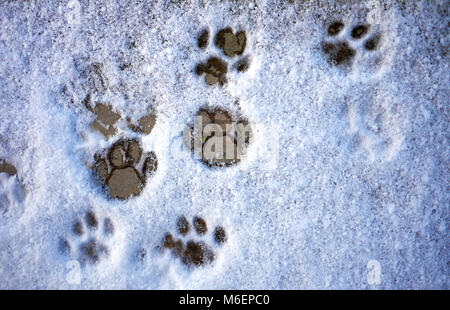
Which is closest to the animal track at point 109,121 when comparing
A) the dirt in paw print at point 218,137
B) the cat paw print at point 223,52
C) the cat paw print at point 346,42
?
the dirt in paw print at point 218,137

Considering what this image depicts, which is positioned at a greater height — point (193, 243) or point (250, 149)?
point (250, 149)

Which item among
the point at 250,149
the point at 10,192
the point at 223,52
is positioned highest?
the point at 223,52

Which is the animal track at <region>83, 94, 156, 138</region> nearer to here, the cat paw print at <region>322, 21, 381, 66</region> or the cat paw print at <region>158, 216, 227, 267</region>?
the cat paw print at <region>158, 216, 227, 267</region>

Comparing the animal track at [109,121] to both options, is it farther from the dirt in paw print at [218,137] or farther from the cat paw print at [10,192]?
the cat paw print at [10,192]

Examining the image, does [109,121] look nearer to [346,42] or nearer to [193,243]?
[193,243]

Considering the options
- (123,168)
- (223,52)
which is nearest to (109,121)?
(123,168)

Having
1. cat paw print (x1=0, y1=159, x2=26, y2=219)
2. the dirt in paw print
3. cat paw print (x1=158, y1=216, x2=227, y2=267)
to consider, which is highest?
the dirt in paw print

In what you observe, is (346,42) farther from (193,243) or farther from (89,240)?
(89,240)

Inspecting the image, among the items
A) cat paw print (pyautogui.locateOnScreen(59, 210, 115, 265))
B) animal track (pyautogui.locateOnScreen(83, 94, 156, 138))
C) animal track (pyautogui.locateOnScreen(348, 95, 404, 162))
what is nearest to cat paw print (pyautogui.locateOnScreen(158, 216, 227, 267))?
cat paw print (pyautogui.locateOnScreen(59, 210, 115, 265))
